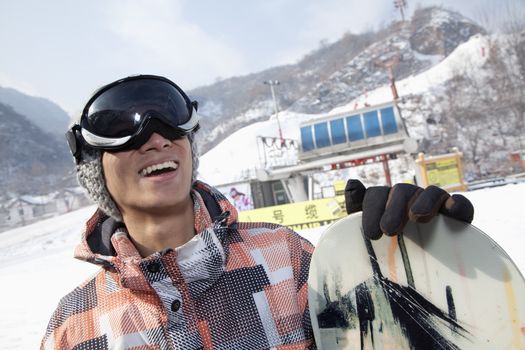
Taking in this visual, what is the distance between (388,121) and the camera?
935 inches

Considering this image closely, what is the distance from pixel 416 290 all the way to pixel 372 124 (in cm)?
2405

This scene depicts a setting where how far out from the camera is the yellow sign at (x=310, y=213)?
14688 mm

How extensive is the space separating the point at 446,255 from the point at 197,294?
3.15 feet

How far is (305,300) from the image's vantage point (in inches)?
60.2

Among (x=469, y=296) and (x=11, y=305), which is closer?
(x=469, y=296)

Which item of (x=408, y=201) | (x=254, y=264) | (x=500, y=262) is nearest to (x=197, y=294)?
(x=254, y=264)

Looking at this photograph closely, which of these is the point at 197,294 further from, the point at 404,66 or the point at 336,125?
the point at 404,66

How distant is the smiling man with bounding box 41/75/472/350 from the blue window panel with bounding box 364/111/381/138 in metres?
23.7

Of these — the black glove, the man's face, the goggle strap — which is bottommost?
the black glove

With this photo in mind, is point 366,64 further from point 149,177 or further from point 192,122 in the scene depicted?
point 149,177

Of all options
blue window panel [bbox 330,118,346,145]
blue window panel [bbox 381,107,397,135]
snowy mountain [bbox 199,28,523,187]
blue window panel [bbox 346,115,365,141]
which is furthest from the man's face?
snowy mountain [bbox 199,28,523,187]

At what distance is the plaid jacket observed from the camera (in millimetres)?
1280

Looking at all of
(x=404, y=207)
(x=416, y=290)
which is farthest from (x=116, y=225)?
(x=416, y=290)

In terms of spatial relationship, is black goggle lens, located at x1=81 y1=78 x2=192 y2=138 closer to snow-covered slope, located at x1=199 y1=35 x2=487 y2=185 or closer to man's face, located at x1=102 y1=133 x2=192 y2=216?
man's face, located at x1=102 y1=133 x2=192 y2=216
